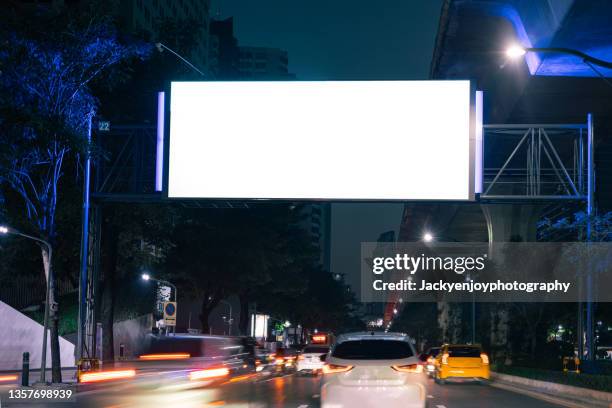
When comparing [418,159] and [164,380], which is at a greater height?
[418,159]

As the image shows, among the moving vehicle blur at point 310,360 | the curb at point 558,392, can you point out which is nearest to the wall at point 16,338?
the moving vehicle blur at point 310,360

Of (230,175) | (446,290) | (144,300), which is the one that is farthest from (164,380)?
(446,290)

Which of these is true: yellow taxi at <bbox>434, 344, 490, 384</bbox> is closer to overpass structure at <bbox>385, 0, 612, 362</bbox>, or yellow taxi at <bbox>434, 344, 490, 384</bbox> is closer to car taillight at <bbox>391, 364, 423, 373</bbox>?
overpass structure at <bbox>385, 0, 612, 362</bbox>

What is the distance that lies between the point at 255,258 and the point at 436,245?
110ft

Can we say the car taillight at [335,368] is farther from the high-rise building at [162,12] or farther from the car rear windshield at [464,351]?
the high-rise building at [162,12]

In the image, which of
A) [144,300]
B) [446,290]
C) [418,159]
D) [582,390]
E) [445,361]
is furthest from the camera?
[446,290]

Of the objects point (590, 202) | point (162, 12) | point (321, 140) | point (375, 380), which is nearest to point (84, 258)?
point (321, 140)

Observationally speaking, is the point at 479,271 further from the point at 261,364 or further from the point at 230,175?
the point at 230,175

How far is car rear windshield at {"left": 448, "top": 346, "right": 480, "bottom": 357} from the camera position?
37000mm

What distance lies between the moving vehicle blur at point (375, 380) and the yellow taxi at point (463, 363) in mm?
21498

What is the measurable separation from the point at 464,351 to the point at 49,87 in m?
19.3

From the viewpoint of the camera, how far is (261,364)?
1447 inches

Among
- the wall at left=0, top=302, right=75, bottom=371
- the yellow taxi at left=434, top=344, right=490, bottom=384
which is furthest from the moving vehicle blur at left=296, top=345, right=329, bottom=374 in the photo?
the wall at left=0, top=302, right=75, bottom=371

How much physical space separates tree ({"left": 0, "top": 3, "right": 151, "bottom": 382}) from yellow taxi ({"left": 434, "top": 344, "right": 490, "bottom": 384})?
15.5 meters
